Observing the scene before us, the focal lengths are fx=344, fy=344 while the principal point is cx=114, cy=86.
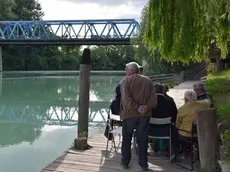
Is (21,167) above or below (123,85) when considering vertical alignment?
below

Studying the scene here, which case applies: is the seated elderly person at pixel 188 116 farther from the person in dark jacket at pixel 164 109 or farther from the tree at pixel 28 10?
the tree at pixel 28 10

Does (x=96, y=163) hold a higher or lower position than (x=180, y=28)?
lower

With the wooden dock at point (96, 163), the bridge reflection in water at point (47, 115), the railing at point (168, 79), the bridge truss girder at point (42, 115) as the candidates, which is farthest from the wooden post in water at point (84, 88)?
the railing at point (168, 79)

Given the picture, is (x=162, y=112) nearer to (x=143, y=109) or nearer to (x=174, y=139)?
(x=174, y=139)

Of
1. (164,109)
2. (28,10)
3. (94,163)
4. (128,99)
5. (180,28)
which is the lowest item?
(94,163)

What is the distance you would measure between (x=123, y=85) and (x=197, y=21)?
1.86 metres

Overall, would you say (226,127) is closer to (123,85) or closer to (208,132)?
(208,132)

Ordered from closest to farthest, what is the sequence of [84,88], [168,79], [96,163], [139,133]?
[139,133]
[96,163]
[84,88]
[168,79]

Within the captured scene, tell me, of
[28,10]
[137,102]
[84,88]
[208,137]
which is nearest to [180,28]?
[84,88]

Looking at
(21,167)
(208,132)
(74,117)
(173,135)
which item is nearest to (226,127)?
(208,132)

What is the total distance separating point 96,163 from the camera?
4.24 meters

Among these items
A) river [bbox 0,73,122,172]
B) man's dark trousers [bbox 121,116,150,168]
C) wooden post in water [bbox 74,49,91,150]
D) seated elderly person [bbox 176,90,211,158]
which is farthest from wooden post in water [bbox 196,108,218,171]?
river [bbox 0,73,122,172]

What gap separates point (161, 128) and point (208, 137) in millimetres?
792

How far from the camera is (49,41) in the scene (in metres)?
38.0
